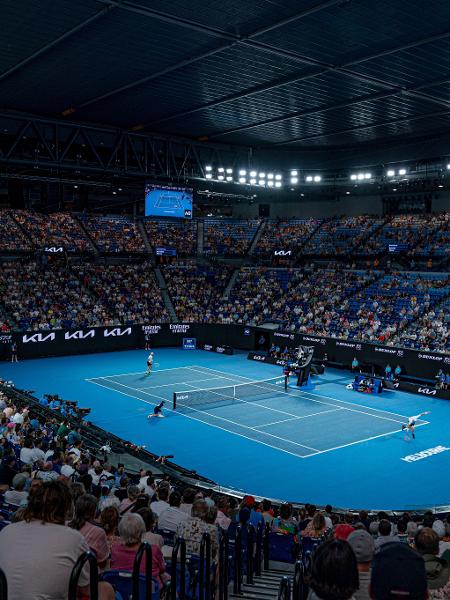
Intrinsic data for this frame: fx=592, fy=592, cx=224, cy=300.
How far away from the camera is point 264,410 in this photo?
2986cm

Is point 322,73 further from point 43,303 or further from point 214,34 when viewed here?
point 43,303

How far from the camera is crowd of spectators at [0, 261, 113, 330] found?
45.0m

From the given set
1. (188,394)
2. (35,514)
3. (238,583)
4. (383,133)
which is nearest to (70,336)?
(188,394)

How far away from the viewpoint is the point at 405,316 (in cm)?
4131

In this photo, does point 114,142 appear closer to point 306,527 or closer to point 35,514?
point 306,527

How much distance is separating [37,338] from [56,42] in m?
26.6

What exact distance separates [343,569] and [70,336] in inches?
1742

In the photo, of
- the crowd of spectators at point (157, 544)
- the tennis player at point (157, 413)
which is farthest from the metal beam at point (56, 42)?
the tennis player at point (157, 413)

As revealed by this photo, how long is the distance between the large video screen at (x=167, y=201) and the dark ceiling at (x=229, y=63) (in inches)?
146

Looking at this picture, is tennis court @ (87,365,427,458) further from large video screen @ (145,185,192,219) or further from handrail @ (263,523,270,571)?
handrail @ (263,523,270,571)

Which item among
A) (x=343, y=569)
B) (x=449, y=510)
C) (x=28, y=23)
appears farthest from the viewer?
(x=28, y=23)

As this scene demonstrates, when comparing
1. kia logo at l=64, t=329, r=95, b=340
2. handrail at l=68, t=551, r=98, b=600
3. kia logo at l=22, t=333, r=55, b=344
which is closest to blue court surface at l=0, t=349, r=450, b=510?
kia logo at l=22, t=333, r=55, b=344

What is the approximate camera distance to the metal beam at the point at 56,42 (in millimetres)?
18913

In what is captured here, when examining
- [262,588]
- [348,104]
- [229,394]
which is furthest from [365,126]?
[262,588]
